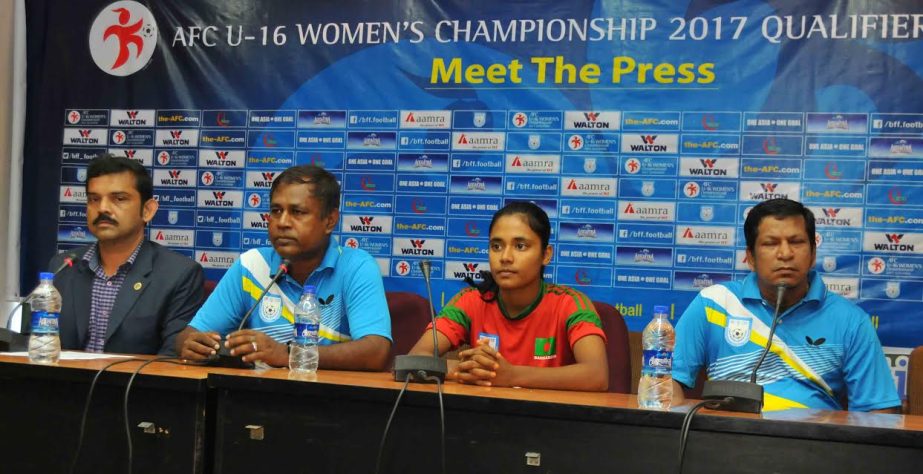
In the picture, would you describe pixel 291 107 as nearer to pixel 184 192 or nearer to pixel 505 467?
pixel 184 192

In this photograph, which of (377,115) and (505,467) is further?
(377,115)

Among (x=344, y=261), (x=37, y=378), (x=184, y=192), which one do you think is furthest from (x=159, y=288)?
(x=184, y=192)

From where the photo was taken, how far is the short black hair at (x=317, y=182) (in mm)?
3102

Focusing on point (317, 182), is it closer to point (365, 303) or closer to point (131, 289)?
point (365, 303)

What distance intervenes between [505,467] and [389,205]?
251 cm

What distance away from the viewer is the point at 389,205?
438cm

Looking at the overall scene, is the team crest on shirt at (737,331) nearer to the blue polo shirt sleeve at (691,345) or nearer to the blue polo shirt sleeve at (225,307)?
the blue polo shirt sleeve at (691,345)

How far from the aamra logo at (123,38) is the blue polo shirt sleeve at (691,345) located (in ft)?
10.5

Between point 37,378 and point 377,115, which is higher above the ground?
point 377,115

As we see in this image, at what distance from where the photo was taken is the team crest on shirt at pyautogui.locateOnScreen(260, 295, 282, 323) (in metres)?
3.07

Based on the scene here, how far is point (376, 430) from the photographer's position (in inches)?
82.0

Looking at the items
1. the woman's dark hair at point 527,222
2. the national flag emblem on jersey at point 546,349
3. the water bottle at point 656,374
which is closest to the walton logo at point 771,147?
the woman's dark hair at point 527,222

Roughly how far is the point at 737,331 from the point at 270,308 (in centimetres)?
149

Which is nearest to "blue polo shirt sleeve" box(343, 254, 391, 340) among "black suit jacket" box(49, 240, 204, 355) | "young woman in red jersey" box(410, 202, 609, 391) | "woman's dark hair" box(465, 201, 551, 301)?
"young woman in red jersey" box(410, 202, 609, 391)
